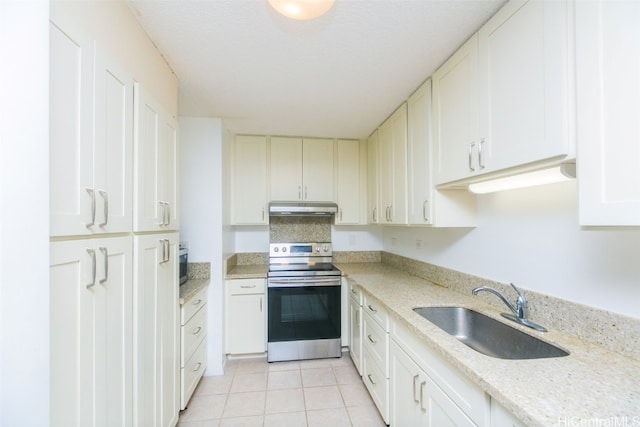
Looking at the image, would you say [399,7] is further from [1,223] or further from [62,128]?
[1,223]

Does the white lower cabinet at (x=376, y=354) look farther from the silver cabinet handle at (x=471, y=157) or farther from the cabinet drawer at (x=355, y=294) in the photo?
the silver cabinet handle at (x=471, y=157)

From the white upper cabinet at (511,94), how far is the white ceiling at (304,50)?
0.47 feet

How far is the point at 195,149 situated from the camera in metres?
2.49

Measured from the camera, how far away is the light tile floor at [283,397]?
193 cm

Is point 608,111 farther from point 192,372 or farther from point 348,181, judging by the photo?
point 192,372

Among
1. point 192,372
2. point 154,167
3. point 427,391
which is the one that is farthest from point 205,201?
point 427,391

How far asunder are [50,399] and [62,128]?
0.74 metres

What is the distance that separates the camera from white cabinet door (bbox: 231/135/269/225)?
2.97m

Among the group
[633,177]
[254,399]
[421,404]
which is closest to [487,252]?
[421,404]

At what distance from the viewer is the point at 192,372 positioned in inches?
83.7

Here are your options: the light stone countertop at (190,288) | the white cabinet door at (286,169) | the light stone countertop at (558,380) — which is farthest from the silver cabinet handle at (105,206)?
the white cabinet door at (286,169)

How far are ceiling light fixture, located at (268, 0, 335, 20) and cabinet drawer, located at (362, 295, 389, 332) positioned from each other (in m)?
1.68

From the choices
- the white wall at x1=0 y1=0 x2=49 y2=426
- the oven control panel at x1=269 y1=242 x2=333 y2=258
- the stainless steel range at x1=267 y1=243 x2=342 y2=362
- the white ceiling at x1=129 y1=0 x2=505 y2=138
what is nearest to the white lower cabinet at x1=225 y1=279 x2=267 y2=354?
the stainless steel range at x1=267 y1=243 x2=342 y2=362

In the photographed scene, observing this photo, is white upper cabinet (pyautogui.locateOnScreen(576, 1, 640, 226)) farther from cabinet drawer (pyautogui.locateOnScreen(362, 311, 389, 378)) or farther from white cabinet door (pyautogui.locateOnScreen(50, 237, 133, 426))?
white cabinet door (pyautogui.locateOnScreen(50, 237, 133, 426))
